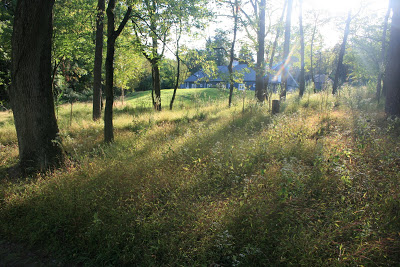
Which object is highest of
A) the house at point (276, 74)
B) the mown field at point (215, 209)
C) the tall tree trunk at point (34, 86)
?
the house at point (276, 74)

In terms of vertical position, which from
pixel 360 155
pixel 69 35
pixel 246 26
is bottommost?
pixel 360 155

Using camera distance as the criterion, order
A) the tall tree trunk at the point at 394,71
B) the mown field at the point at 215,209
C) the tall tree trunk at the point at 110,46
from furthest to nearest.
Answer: the tall tree trunk at the point at 394,71, the tall tree trunk at the point at 110,46, the mown field at the point at 215,209

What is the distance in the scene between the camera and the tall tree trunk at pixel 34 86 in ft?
15.3

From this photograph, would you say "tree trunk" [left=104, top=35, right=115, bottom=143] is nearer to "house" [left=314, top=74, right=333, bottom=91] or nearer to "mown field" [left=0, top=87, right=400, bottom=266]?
"mown field" [left=0, top=87, right=400, bottom=266]

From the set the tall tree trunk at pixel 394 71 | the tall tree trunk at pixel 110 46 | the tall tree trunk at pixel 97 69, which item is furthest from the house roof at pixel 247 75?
the tall tree trunk at pixel 110 46

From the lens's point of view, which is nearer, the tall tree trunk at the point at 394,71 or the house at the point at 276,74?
the tall tree trunk at the point at 394,71

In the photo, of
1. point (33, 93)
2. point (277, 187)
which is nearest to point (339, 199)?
point (277, 187)

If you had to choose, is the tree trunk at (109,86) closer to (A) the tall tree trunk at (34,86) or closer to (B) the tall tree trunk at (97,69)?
(A) the tall tree trunk at (34,86)

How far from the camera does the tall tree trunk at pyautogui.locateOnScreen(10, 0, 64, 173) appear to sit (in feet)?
15.3

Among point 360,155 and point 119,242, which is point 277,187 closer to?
point 360,155

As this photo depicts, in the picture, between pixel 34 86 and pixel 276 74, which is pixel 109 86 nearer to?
pixel 34 86

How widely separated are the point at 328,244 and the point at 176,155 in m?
3.32

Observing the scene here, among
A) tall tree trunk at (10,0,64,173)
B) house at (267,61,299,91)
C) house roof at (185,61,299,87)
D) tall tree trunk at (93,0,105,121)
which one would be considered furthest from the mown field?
house at (267,61,299,91)

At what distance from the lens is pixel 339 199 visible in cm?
341
